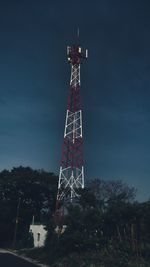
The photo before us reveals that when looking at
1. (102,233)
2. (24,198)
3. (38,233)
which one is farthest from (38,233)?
(102,233)

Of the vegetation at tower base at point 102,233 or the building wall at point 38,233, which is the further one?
the building wall at point 38,233

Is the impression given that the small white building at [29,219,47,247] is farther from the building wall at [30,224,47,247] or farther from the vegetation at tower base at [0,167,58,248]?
the vegetation at tower base at [0,167,58,248]

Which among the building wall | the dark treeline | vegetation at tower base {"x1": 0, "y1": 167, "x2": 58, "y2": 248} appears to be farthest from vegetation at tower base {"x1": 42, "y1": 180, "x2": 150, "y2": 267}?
vegetation at tower base {"x1": 0, "y1": 167, "x2": 58, "y2": 248}

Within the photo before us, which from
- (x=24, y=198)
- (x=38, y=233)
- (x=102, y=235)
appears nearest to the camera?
(x=102, y=235)

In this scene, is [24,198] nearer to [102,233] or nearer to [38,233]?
[38,233]

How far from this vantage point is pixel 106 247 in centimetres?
3161

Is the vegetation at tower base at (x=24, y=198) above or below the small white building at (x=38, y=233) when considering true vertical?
above

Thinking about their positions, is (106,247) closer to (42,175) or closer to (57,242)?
(57,242)

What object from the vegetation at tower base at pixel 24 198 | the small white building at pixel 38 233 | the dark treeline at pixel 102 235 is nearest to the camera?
the dark treeline at pixel 102 235

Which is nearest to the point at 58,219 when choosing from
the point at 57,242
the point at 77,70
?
the point at 57,242

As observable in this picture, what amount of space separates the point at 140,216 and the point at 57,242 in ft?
27.0

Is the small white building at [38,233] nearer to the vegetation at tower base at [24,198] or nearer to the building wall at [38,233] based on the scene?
the building wall at [38,233]

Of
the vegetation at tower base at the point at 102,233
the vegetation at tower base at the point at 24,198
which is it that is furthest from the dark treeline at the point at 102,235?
the vegetation at tower base at the point at 24,198

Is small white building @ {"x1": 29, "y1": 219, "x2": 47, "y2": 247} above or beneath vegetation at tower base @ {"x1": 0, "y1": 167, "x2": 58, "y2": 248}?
beneath
